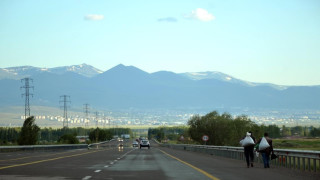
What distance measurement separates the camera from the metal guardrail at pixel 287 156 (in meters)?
29.2

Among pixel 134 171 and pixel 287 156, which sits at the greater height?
pixel 287 156

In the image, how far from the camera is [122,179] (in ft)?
72.0

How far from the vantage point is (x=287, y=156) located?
34.0 metres

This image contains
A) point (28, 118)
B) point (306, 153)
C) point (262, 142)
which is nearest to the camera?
point (306, 153)

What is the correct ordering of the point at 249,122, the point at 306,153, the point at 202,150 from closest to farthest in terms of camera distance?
the point at 306,153, the point at 202,150, the point at 249,122

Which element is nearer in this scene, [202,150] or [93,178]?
[93,178]

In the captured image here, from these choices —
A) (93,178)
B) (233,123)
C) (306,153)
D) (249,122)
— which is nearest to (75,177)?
(93,178)

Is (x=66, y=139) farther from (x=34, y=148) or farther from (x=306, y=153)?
(x=306, y=153)

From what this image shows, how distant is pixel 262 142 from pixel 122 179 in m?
12.9

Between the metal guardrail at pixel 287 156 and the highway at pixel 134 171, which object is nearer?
the highway at pixel 134 171

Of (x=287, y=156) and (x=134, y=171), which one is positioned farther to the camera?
(x=287, y=156)

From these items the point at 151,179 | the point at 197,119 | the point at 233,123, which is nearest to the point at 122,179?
the point at 151,179

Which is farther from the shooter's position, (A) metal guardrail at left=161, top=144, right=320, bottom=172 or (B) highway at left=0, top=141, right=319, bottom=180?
(A) metal guardrail at left=161, top=144, right=320, bottom=172

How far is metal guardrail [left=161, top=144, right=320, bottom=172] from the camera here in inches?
1149
